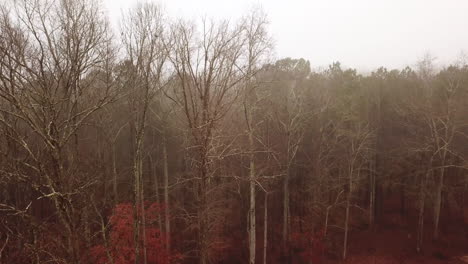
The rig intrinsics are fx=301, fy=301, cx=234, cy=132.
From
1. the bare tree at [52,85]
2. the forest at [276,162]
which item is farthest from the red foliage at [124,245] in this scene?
the bare tree at [52,85]

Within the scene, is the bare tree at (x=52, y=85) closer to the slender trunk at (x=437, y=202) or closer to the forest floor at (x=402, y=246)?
the forest floor at (x=402, y=246)

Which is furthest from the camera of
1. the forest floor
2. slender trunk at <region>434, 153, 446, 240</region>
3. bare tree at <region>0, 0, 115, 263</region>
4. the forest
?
slender trunk at <region>434, 153, 446, 240</region>

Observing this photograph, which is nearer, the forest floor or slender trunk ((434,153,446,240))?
the forest floor

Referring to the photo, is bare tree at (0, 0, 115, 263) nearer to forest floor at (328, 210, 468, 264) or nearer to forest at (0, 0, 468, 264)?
forest at (0, 0, 468, 264)

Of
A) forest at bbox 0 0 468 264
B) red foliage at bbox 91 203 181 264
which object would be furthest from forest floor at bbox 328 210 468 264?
red foliage at bbox 91 203 181 264

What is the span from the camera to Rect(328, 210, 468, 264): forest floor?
699 inches

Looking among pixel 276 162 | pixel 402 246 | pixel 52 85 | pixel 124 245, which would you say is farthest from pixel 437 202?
pixel 52 85

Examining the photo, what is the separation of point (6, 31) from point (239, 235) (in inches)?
716

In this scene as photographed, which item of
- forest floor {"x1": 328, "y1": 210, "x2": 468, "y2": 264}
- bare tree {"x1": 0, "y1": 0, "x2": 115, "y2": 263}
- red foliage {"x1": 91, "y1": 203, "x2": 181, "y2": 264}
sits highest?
bare tree {"x1": 0, "y1": 0, "x2": 115, "y2": 263}

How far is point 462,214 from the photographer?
21312mm

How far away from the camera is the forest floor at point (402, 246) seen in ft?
58.2

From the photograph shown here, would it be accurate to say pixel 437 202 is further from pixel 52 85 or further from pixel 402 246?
pixel 52 85

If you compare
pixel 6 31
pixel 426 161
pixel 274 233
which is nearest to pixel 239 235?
pixel 274 233

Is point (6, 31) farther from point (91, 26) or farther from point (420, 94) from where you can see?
point (420, 94)
